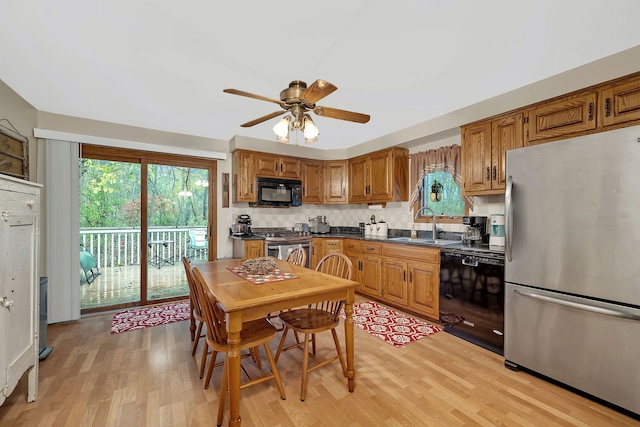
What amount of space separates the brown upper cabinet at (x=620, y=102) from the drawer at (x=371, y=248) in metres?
2.48

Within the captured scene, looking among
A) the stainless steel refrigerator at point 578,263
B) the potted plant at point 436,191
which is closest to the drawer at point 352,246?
the potted plant at point 436,191

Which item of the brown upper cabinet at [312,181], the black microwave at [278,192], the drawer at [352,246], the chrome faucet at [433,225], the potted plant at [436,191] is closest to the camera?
the chrome faucet at [433,225]

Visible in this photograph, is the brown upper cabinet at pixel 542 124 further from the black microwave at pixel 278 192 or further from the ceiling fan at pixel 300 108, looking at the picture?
the black microwave at pixel 278 192

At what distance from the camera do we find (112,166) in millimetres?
3729

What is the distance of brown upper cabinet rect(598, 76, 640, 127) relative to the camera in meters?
1.99

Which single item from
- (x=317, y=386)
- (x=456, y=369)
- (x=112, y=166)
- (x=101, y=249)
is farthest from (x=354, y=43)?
(x=101, y=249)

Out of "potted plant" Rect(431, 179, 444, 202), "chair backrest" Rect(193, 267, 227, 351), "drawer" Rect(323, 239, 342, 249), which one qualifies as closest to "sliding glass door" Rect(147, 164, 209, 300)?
"drawer" Rect(323, 239, 342, 249)

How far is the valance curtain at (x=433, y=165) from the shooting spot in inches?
141

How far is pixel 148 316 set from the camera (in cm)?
340

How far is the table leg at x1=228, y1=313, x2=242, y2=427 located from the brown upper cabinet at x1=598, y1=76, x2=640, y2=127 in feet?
9.73

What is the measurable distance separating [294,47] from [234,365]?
2.05 metres

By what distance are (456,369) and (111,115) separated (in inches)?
173

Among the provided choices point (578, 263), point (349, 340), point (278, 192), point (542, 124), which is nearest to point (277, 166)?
point (278, 192)

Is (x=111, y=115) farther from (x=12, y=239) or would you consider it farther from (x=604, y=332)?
(x=604, y=332)
